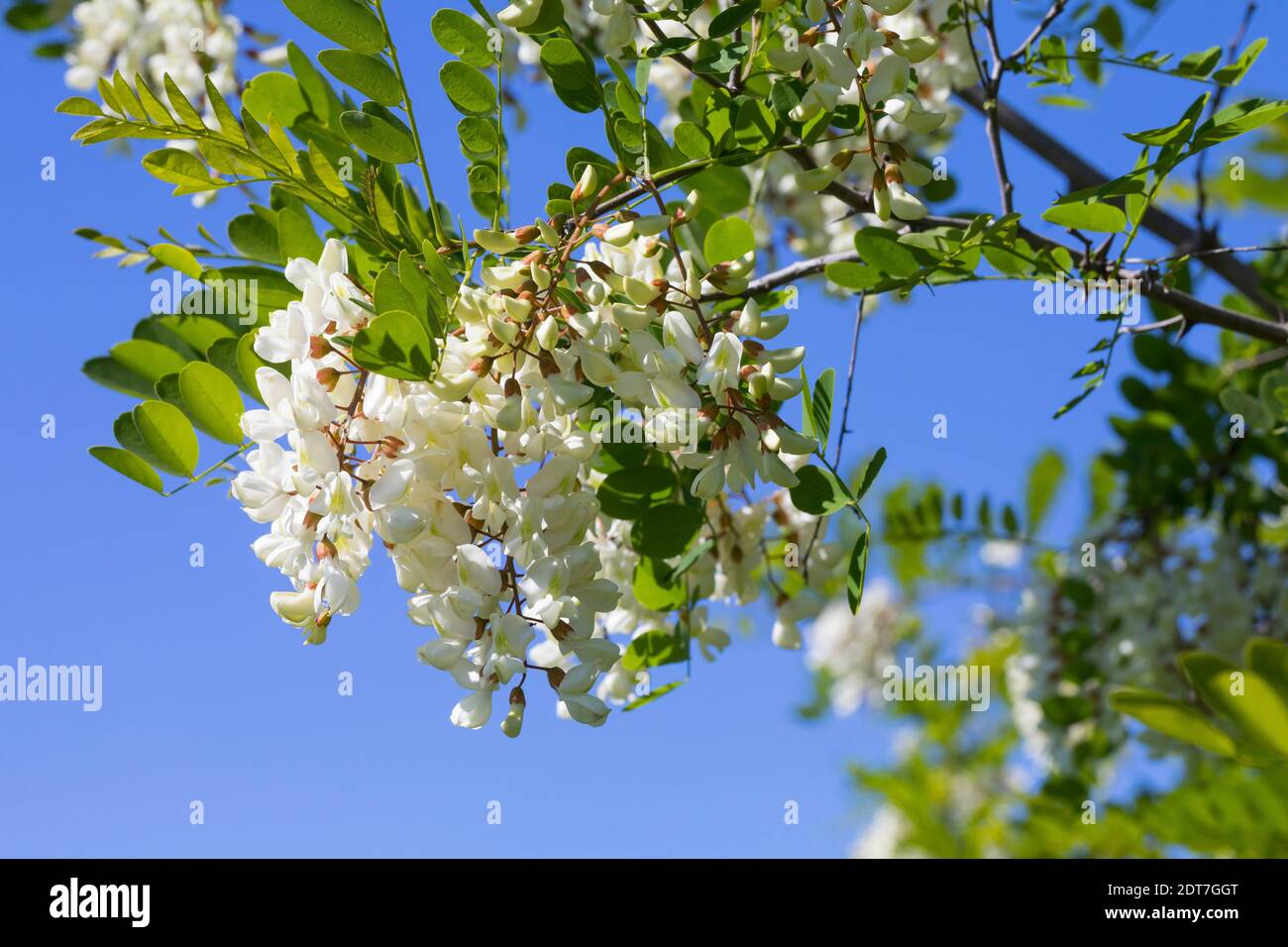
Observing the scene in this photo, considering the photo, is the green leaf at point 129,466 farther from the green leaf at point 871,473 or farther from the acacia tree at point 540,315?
the green leaf at point 871,473

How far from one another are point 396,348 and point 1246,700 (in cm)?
A: 63

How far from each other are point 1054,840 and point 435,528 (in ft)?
7.77

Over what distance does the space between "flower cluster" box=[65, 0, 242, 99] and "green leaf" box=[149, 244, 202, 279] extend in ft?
3.46

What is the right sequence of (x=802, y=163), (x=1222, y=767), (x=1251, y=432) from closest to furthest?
(x=802, y=163)
(x=1251, y=432)
(x=1222, y=767)

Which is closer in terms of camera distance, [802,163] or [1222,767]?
[802,163]

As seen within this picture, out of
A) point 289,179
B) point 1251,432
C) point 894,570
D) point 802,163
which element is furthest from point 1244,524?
point 289,179

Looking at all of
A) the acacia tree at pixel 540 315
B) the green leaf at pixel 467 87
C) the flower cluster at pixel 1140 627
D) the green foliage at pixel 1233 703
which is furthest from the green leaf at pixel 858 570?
the flower cluster at pixel 1140 627

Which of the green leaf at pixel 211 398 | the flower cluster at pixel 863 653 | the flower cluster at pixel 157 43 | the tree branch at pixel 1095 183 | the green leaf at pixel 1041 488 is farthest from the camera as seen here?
the flower cluster at pixel 863 653

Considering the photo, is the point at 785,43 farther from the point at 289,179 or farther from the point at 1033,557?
the point at 1033,557

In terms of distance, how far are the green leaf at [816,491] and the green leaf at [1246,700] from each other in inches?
14.1

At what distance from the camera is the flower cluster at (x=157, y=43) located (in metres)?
2.08

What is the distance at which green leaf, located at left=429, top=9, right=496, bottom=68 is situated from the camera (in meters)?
1.01

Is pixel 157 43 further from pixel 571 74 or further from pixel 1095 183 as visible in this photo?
pixel 1095 183
